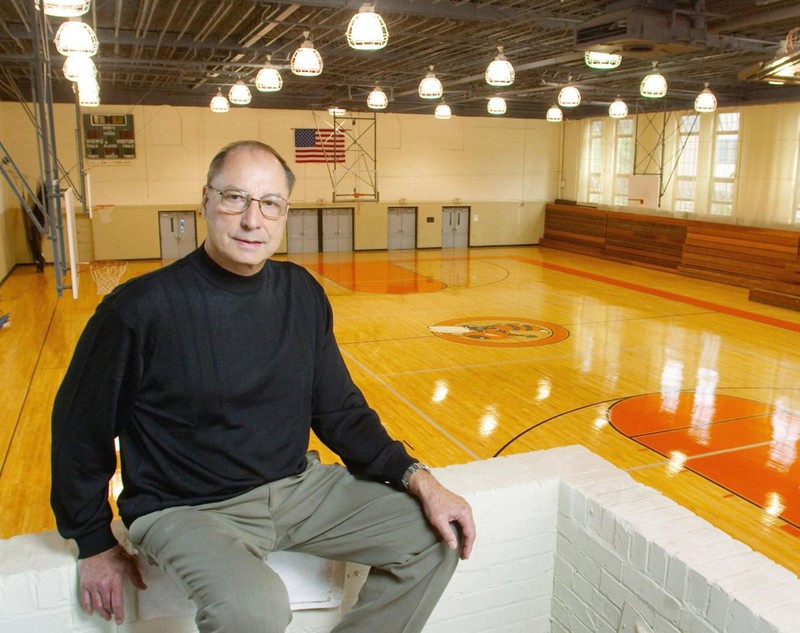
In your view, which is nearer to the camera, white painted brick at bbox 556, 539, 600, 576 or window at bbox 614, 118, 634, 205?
white painted brick at bbox 556, 539, 600, 576

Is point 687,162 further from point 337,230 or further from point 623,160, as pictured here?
point 337,230

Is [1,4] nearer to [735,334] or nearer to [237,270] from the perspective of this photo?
[237,270]

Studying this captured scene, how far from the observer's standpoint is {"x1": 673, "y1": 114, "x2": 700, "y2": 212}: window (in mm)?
15617

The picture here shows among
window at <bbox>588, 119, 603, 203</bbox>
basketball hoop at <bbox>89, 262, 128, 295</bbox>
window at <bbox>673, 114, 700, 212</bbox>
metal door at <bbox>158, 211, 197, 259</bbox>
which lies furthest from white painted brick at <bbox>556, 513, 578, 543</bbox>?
window at <bbox>588, 119, 603, 203</bbox>

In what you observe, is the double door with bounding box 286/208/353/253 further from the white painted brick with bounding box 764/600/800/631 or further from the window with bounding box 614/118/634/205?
the white painted brick with bounding box 764/600/800/631

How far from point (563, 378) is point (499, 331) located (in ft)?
7.33

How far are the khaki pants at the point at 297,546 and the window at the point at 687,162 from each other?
607 inches

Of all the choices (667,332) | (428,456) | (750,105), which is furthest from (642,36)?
(750,105)

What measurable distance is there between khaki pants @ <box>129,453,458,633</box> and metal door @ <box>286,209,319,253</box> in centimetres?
1591

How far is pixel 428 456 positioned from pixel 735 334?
233 inches

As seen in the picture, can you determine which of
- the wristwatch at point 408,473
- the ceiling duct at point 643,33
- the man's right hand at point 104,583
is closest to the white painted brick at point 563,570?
the wristwatch at point 408,473

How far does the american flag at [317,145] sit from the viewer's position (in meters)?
17.5

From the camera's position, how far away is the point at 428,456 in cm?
551

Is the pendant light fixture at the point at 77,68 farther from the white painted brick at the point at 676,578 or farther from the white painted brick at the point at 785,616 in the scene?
the white painted brick at the point at 785,616
